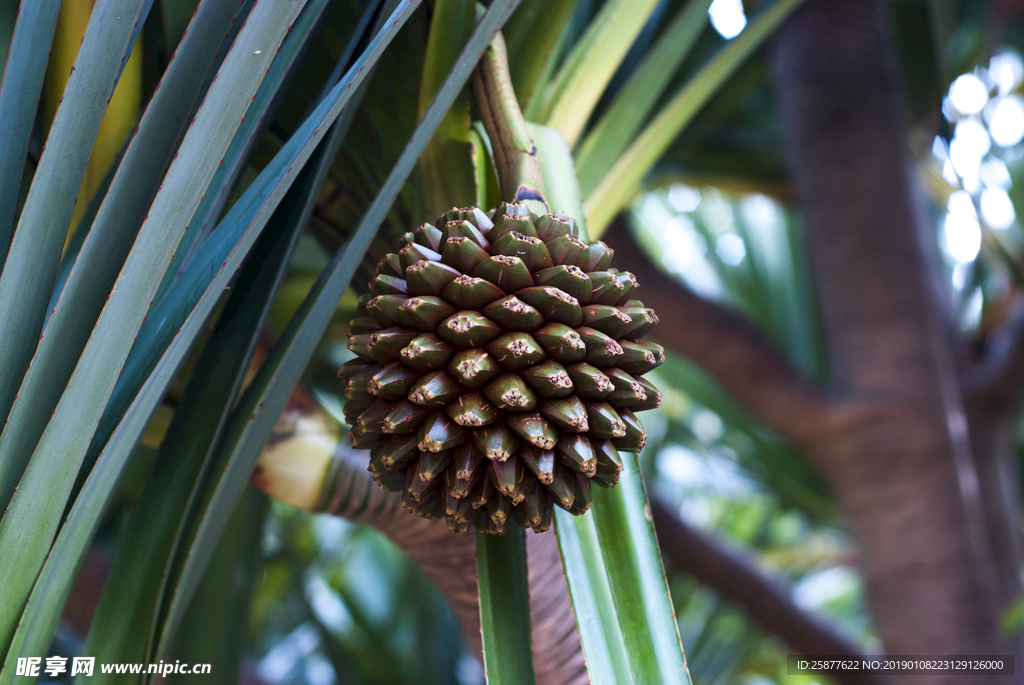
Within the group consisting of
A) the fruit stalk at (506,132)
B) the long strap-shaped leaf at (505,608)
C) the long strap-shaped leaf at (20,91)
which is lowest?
the long strap-shaped leaf at (505,608)

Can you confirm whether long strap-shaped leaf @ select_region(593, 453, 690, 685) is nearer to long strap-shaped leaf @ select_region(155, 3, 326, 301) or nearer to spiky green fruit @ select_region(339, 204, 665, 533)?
spiky green fruit @ select_region(339, 204, 665, 533)

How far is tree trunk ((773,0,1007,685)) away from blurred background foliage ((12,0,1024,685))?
8cm

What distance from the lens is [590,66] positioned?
47cm

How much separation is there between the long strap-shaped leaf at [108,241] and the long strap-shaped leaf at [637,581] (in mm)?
254

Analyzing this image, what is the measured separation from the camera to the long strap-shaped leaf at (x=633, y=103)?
54 centimetres

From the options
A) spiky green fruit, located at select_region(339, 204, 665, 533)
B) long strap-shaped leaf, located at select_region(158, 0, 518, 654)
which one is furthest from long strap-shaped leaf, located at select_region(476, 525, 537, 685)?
long strap-shaped leaf, located at select_region(158, 0, 518, 654)

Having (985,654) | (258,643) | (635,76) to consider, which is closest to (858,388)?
(985,654)

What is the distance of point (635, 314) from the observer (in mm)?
355

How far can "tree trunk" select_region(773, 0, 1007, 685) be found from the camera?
2.93ft

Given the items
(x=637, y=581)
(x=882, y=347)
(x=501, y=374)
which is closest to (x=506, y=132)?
(x=501, y=374)

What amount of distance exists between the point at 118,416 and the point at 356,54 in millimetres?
241

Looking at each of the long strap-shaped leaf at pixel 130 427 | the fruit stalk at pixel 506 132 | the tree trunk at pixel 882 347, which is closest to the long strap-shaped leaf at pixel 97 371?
the long strap-shaped leaf at pixel 130 427

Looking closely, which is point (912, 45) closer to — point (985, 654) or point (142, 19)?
point (985, 654)

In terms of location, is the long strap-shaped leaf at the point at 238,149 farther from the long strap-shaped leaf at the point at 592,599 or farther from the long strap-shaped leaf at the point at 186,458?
the long strap-shaped leaf at the point at 592,599
